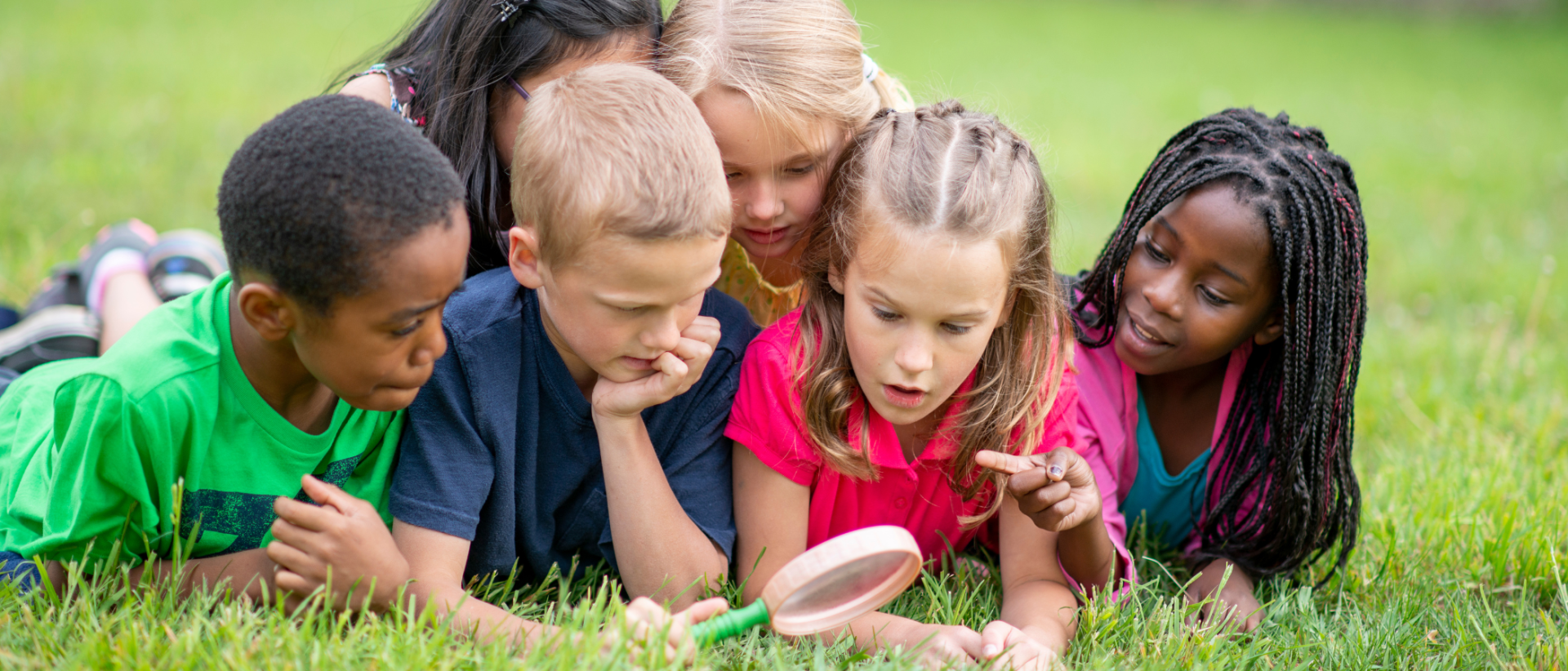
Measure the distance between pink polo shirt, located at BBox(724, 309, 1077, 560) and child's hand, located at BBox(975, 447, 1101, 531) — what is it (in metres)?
0.13

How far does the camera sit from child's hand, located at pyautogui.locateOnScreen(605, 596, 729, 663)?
2.10m

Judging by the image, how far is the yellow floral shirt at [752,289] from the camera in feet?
11.3

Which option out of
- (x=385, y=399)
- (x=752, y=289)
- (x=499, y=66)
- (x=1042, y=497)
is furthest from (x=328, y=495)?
(x=752, y=289)

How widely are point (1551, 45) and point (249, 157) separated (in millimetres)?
22597

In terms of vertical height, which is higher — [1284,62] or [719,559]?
[1284,62]

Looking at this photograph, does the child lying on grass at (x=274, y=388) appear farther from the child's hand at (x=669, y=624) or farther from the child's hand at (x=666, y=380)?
the child's hand at (x=666, y=380)

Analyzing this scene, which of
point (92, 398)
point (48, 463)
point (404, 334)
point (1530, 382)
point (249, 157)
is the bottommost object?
point (1530, 382)

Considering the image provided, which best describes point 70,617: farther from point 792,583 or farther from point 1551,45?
point 1551,45

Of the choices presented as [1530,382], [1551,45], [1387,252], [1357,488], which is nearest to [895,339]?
[1357,488]

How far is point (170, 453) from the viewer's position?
2.26 meters

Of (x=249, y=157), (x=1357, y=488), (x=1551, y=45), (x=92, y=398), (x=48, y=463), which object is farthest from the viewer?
(x=1551, y=45)

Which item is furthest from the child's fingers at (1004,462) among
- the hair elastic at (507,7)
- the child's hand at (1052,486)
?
the hair elastic at (507,7)

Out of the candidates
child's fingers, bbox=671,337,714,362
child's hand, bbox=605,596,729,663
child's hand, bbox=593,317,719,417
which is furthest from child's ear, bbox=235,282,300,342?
child's hand, bbox=605,596,729,663

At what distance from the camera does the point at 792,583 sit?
2.07m
